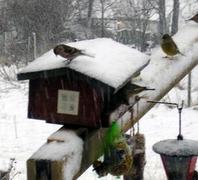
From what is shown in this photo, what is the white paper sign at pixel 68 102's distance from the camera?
5.74 ft

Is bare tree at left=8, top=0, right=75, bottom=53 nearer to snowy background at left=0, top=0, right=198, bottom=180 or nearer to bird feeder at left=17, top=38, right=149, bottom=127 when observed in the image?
snowy background at left=0, top=0, right=198, bottom=180

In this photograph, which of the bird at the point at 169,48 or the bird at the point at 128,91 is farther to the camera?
the bird at the point at 169,48

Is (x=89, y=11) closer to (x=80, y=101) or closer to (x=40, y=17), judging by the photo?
(x=40, y=17)

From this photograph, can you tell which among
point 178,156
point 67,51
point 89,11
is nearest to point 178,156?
point 178,156

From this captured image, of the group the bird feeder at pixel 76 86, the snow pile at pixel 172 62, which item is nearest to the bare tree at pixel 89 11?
the snow pile at pixel 172 62

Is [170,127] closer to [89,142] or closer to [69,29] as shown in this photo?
[89,142]

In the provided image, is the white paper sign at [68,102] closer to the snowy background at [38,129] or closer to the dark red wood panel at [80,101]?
the dark red wood panel at [80,101]

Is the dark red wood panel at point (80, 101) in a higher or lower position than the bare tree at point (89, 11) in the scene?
higher

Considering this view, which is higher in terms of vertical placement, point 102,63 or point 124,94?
point 102,63

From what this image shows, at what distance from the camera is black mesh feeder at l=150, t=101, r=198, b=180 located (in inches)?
92.6

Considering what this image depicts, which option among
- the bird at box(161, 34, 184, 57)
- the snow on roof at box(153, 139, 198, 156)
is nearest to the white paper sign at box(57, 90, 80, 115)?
the snow on roof at box(153, 139, 198, 156)

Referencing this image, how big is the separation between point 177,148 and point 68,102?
806mm

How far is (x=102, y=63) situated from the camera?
→ 1.74 metres

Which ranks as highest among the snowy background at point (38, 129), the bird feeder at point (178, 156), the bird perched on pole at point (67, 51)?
the bird perched on pole at point (67, 51)
